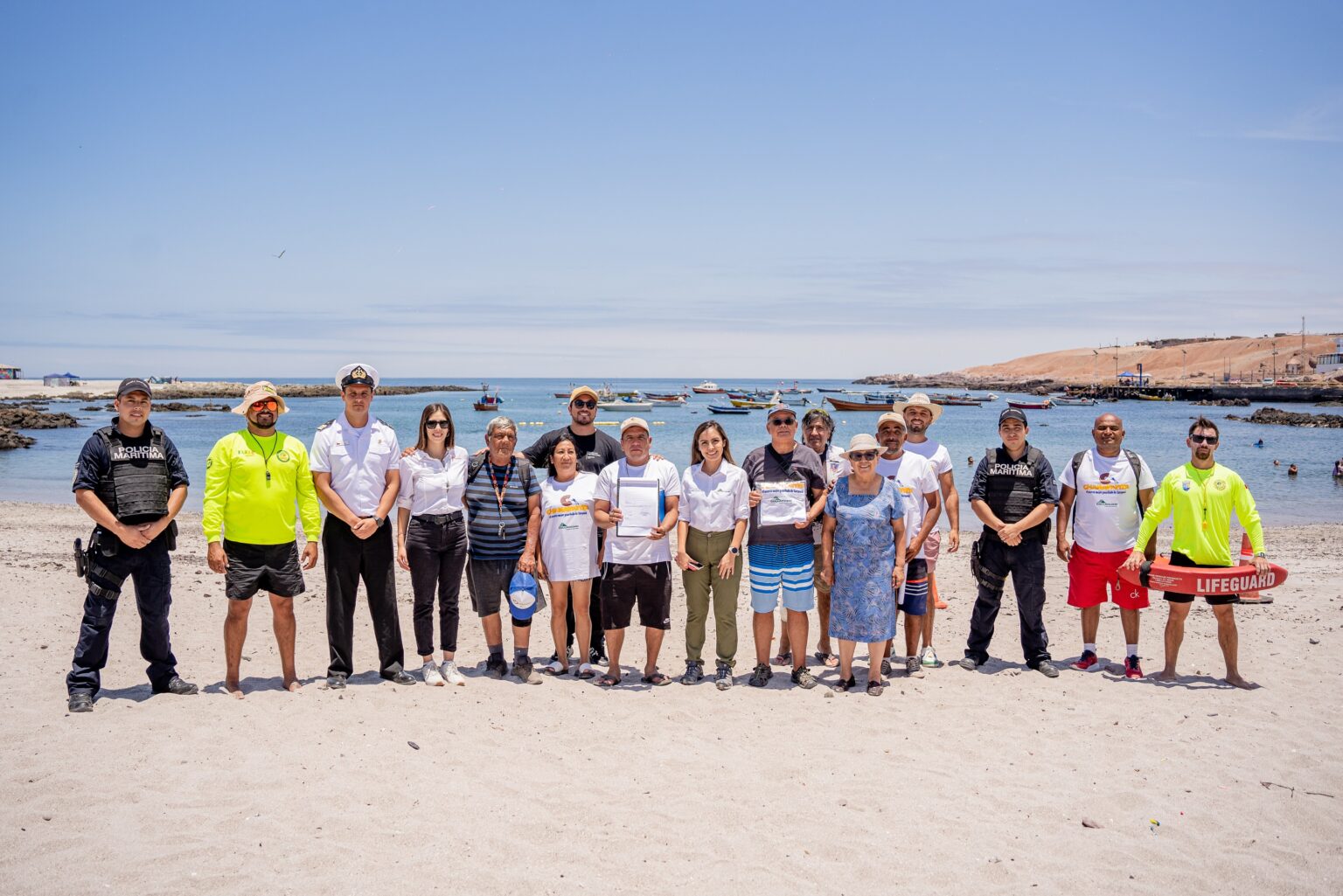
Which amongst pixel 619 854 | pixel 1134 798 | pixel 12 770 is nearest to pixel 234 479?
pixel 12 770

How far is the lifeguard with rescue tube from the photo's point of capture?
5.91 m

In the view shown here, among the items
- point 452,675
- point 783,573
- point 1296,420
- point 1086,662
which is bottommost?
point 1086,662

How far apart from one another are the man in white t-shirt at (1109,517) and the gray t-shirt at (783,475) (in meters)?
1.94

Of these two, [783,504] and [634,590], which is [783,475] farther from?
[634,590]

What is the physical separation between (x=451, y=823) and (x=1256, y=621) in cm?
800

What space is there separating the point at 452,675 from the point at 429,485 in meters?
1.43

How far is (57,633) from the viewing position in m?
7.11

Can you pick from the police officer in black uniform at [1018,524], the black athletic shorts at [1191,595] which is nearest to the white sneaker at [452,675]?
the police officer in black uniform at [1018,524]

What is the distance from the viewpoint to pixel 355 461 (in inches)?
231

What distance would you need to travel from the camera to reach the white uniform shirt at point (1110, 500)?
250 inches

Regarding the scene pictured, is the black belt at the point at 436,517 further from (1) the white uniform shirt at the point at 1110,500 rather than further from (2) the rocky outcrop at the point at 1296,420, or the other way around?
(2) the rocky outcrop at the point at 1296,420

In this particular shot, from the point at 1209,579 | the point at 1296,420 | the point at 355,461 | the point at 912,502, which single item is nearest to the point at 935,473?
the point at 912,502

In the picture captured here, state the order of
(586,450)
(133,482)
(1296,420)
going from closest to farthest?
(133,482) < (586,450) < (1296,420)

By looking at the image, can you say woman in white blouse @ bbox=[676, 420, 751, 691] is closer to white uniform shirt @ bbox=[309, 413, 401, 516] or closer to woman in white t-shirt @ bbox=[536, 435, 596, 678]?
woman in white t-shirt @ bbox=[536, 435, 596, 678]
